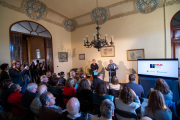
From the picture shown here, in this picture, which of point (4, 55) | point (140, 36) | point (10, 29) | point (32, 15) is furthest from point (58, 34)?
point (140, 36)

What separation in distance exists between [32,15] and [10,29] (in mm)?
1326

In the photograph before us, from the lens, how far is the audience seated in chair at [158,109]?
120cm

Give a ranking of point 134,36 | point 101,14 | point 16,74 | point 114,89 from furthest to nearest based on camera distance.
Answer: point 101,14, point 134,36, point 16,74, point 114,89

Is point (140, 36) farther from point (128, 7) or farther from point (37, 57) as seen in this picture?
point (37, 57)

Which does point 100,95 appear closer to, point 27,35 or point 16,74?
point 16,74

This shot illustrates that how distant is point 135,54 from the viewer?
4.80m

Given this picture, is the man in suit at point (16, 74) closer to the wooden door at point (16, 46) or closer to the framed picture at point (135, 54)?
the wooden door at point (16, 46)

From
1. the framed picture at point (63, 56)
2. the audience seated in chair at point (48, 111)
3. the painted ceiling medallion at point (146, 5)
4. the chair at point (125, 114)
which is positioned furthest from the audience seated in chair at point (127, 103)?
the framed picture at point (63, 56)

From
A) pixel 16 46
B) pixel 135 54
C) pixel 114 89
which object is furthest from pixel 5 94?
pixel 135 54

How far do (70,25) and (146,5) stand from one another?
482cm

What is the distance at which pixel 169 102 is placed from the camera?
1.77 m

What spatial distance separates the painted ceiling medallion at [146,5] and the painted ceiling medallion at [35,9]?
4928mm

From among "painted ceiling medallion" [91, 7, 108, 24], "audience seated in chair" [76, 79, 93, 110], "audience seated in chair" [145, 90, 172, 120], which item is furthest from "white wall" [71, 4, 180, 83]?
"audience seated in chair" [145, 90, 172, 120]

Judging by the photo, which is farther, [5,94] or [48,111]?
[5,94]
